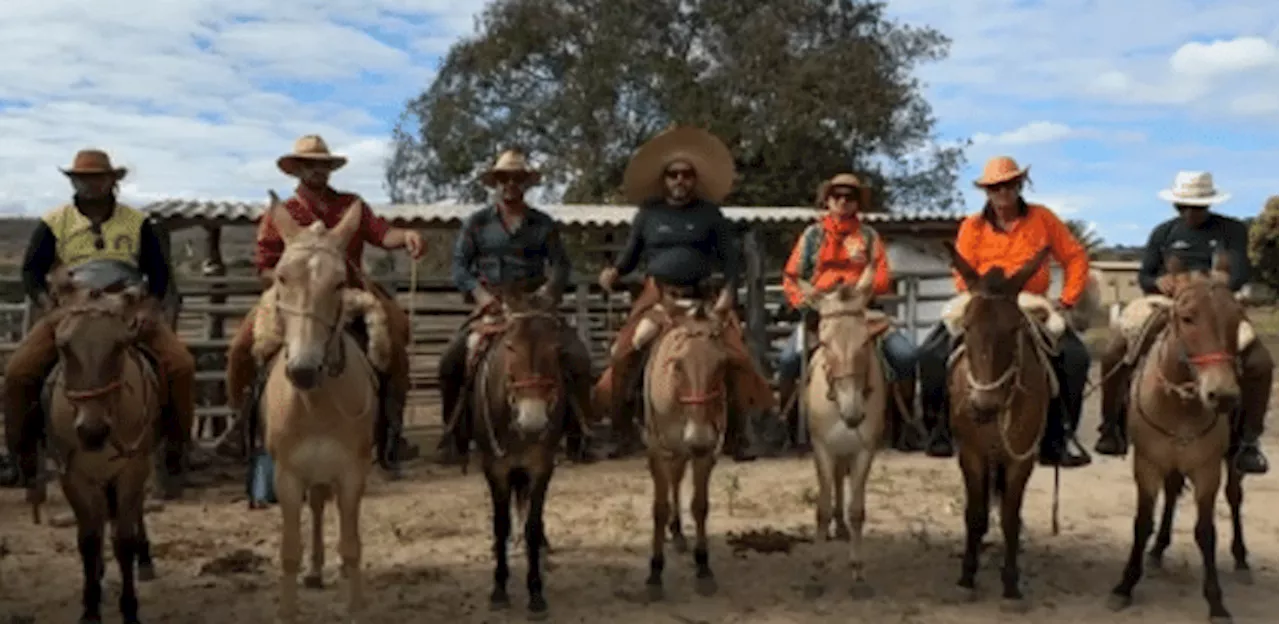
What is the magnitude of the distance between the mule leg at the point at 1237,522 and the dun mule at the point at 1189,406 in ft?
2.42

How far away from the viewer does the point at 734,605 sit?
24.3ft

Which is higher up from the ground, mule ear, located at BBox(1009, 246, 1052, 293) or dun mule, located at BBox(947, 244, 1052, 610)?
mule ear, located at BBox(1009, 246, 1052, 293)

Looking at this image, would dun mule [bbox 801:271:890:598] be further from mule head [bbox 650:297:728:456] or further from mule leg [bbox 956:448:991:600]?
mule head [bbox 650:297:728:456]

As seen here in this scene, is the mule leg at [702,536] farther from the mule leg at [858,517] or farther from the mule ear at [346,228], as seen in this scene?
the mule ear at [346,228]

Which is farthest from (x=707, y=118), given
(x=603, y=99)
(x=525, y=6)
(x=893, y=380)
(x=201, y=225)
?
(x=893, y=380)

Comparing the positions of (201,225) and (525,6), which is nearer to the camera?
(201,225)

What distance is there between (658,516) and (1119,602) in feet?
9.88

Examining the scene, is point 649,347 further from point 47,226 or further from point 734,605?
point 47,226

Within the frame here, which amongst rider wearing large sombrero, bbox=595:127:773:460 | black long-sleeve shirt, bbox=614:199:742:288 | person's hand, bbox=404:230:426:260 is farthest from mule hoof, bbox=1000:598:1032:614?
person's hand, bbox=404:230:426:260

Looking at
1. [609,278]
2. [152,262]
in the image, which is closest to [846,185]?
[609,278]

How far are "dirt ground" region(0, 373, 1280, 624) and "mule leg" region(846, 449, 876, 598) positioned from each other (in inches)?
4.3

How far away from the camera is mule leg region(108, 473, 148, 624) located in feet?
21.3

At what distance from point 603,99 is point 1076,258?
916 inches


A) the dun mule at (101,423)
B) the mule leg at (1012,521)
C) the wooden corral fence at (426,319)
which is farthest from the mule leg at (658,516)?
the wooden corral fence at (426,319)
